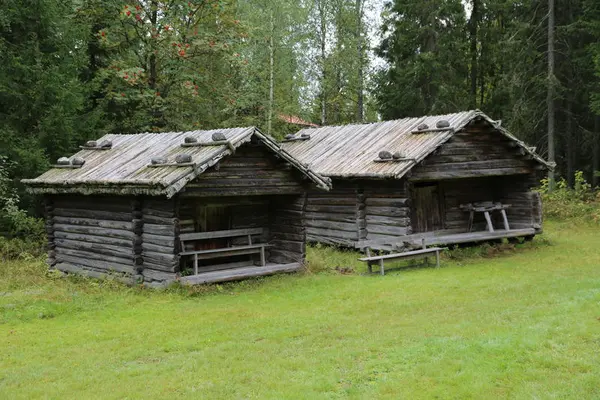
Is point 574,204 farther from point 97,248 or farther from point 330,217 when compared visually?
point 97,248

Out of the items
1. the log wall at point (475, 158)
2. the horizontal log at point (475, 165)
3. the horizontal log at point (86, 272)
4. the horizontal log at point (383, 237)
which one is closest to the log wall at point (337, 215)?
the horizontal log at point (383, 237)

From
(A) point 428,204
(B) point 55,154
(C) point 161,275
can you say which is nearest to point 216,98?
(B) point 55,154

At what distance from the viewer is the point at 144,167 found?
49.5ft

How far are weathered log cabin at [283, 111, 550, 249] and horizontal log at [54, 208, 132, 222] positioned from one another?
24.1ft

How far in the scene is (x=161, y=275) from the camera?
14.5 metres

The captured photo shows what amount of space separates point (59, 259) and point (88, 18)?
12.0 m

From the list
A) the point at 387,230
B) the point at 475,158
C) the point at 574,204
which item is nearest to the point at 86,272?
the point at 387,230

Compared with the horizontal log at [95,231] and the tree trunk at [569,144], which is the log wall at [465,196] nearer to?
the tree trunk at [569,144]

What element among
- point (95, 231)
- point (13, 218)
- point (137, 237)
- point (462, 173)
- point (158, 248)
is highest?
point (462, 173)

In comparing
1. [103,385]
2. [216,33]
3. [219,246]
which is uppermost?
[216,33]

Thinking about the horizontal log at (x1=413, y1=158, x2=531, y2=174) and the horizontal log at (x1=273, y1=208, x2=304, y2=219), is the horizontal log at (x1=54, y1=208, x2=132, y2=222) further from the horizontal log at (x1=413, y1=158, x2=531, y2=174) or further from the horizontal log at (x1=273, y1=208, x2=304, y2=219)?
the horizontal log at (x1=413, y1=158, x2=531, y2=174)

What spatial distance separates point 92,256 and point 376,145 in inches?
396

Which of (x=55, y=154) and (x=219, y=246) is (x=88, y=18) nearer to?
(x=55, y=154)

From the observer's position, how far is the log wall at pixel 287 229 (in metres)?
16.8
